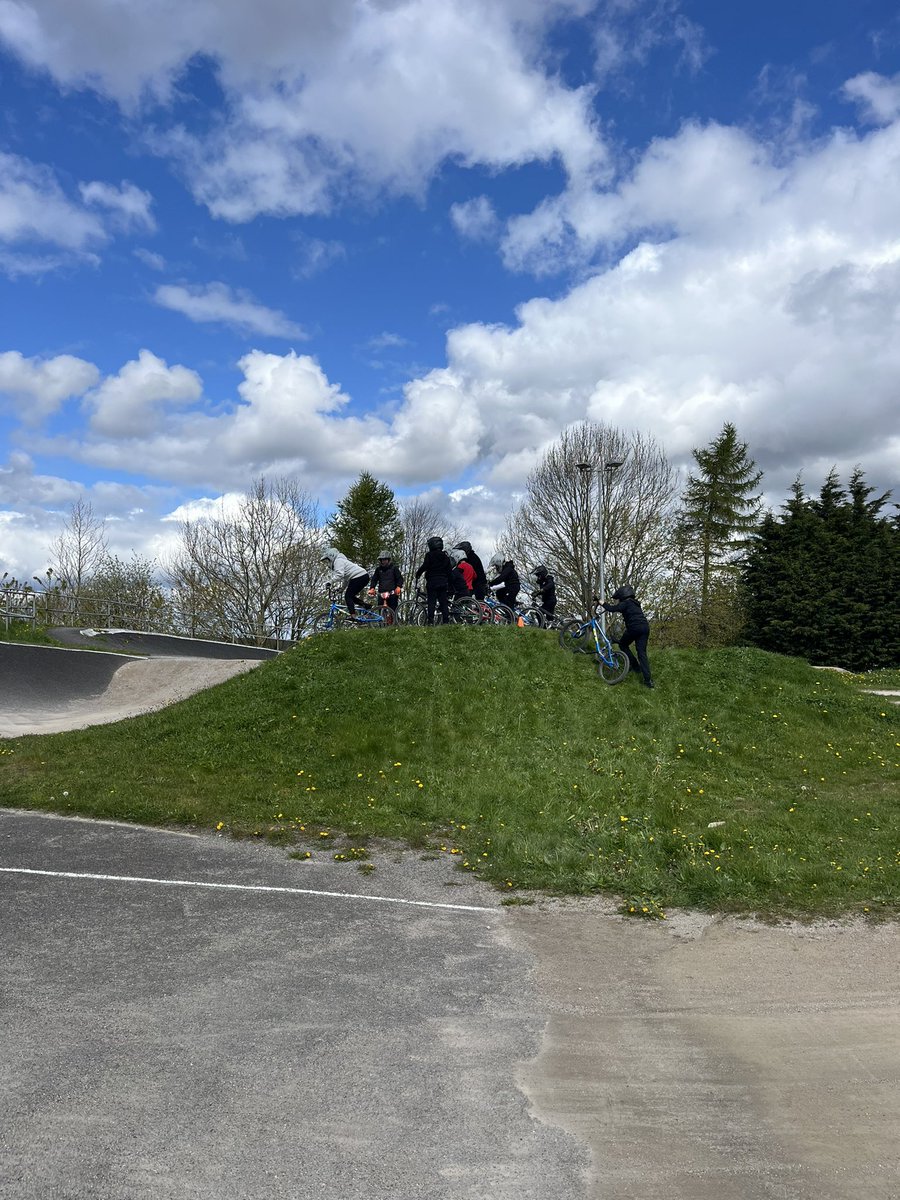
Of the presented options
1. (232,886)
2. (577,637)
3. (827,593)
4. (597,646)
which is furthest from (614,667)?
(827,593)

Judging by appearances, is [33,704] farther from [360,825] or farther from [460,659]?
[360,825]

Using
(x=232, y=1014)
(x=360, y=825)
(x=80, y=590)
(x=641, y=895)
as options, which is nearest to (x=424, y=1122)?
(x=232, y=1014)

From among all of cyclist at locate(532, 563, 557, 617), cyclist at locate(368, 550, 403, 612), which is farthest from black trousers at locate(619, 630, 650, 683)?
cyclist at locate(368, 550, 403, 612)

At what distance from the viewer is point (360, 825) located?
29.9ft

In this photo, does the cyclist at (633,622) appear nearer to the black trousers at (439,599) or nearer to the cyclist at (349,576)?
the black trousers at (439,599)

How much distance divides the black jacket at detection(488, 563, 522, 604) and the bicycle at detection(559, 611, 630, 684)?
2344 mm

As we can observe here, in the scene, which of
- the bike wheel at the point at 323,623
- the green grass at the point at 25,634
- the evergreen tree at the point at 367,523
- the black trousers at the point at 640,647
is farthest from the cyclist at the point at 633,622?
the evergreen tree at the point at 367,523

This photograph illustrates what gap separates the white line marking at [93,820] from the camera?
28.8 feet

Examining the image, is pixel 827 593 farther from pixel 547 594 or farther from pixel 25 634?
pixel 25 634

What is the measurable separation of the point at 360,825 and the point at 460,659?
679 centimetres

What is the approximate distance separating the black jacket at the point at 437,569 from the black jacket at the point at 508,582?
161 centimetres

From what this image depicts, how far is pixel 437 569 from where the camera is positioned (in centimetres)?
1778

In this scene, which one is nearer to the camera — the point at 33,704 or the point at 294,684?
the point at 294,684

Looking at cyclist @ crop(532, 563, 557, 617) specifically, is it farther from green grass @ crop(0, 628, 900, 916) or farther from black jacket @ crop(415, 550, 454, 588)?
black jacket @ crop(415, 550, 454, 588)
